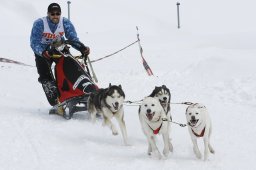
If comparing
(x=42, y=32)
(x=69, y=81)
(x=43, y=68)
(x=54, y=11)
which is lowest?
(x=69, y=81)

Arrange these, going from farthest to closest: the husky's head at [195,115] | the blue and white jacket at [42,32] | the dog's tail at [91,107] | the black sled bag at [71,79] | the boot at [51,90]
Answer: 1. the boot at [51,90]
2. the blue and white jacket at [42,32]
3. the black sled bag at [71,79]
4. the dog's tail at [91,107]
5. the husky's head at [195,115]

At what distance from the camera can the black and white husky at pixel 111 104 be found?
19.9ft

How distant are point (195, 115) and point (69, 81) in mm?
2385

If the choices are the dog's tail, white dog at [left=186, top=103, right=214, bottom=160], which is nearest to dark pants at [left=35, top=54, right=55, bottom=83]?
the dog's tail

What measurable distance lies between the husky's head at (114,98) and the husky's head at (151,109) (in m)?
0.74

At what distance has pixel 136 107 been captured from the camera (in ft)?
27.6

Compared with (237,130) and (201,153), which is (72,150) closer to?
(201,153)

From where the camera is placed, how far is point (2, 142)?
5.66 meters

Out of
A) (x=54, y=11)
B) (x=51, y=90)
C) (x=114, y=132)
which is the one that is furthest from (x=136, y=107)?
(x=54, y=11)

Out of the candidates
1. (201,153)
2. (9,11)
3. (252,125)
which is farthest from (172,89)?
(9,11)

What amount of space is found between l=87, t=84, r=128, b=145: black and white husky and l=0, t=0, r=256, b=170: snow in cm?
21

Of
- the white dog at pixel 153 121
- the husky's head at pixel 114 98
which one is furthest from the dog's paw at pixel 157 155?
the husky's head at pixel 114 98

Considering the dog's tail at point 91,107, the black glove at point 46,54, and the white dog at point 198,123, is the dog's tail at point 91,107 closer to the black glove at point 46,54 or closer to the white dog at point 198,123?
the black glove at point 46,54

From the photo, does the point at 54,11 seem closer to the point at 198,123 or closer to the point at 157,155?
the point at 157,155
